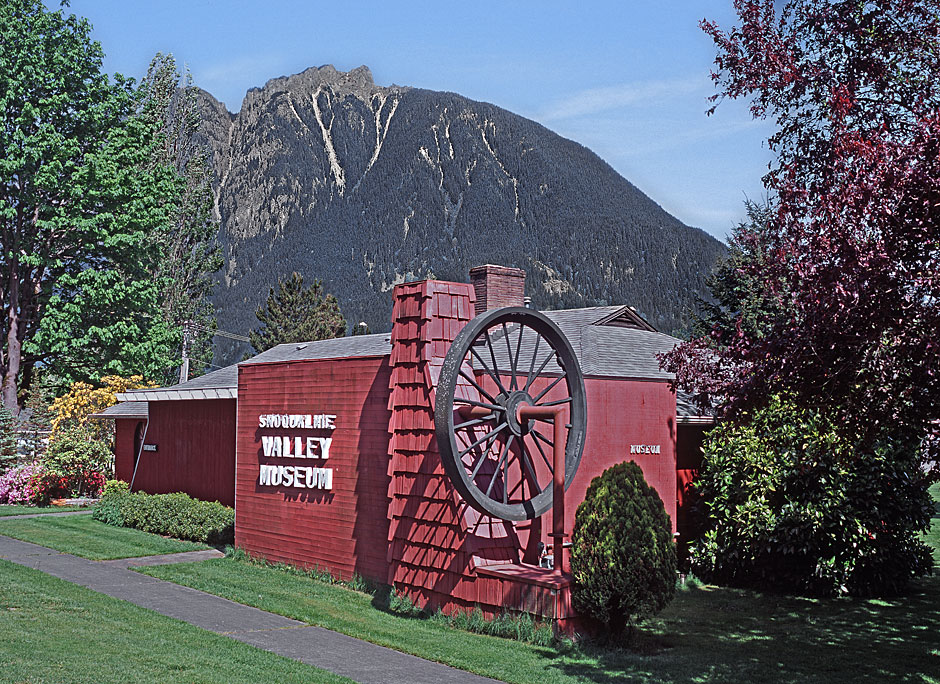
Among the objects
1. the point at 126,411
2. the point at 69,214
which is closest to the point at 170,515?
the point at 126,411

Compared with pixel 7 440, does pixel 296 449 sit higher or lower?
higher

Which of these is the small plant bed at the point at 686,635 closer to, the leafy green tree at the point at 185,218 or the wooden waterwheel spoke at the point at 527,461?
the wooden waterwheel spoke at the point at 527,461

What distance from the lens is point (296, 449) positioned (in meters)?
15.6

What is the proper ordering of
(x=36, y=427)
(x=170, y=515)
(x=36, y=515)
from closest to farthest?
(x=170, y=515) → (x=36, y=515) → (x=36, y=427)

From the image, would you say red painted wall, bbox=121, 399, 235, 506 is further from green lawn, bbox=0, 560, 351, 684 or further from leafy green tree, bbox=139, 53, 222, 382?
leafy green tree, bbox=139, 53, 222, 382

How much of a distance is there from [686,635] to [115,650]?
22.0 ft

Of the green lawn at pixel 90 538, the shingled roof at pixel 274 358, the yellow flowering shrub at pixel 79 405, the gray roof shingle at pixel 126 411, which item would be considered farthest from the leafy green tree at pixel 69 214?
the green lawn at pixel 90 538

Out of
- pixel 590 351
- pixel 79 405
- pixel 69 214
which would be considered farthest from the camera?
pixel 69 214

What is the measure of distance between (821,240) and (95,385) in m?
29.8

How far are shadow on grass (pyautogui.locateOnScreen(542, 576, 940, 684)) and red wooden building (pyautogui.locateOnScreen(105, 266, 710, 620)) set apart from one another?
4.09ft

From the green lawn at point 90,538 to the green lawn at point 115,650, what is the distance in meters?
4.86

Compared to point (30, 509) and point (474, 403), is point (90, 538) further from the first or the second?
point (474, 403)

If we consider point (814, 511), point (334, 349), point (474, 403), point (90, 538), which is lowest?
point (90, 538)

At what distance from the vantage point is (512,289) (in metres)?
18.0
